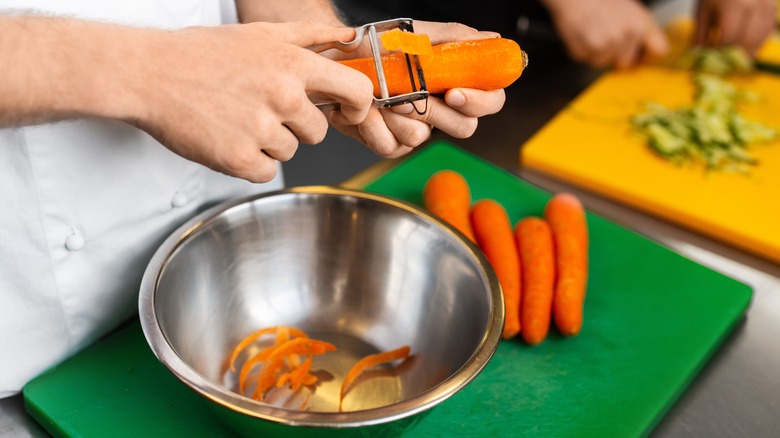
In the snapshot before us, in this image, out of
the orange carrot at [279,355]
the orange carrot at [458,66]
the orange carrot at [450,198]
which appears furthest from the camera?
the orange carrot at [450,198]

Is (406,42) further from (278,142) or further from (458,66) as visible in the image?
(278,142)

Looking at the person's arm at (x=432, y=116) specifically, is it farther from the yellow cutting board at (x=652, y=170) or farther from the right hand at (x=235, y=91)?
the yellow cutting board at (x=652, y=170)

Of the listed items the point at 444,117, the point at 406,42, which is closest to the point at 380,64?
the point at 406,42

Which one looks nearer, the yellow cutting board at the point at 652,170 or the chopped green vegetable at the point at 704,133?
the yellow cutting board at the point at 652,170

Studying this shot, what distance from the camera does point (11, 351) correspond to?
1.09 meters

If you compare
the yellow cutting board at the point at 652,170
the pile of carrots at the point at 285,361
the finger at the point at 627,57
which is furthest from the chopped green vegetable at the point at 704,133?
the pile of carrots at the point at 285,361

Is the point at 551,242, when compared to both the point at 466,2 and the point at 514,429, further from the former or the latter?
the point at 466,2

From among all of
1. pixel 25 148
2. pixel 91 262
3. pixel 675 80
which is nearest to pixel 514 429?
pixel 91 262

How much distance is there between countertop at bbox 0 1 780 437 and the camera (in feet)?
3.82

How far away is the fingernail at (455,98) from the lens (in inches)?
41.0

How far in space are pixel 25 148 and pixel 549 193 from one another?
1029 mm

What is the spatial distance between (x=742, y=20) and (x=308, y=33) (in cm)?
162

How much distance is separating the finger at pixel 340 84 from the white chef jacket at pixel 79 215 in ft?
1.04

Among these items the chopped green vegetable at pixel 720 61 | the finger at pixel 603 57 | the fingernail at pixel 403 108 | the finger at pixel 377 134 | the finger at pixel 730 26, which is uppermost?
the fingernail at pixel 403 108
